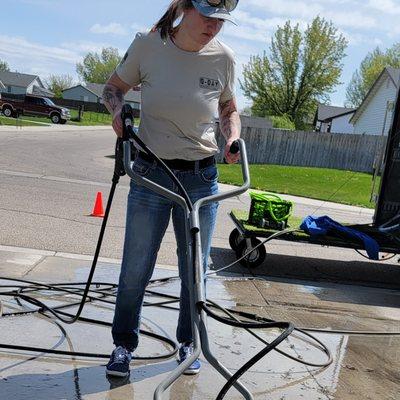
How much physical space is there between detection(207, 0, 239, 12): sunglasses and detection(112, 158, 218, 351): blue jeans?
0.85 metres

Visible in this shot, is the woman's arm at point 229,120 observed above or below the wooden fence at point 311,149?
above

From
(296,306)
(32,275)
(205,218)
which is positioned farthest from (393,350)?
(32,275)

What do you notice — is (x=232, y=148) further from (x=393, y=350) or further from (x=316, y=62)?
(x=316, y=62)

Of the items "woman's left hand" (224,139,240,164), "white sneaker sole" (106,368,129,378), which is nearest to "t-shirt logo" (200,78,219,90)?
"woman's left hand" (224,139,240,164)

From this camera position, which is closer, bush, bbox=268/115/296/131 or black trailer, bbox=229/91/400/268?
black trailer, bbox=229/91/400/268

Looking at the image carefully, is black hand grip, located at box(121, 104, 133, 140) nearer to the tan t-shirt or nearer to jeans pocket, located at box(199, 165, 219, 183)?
the tan t-shirt

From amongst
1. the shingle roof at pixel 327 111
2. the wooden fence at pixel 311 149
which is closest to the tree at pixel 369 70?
the shingle roof at pixel 327 111

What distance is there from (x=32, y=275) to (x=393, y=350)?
3.15 m

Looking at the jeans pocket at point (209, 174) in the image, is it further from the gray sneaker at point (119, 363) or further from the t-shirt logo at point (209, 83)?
the gray sneaker at point (119, 363)

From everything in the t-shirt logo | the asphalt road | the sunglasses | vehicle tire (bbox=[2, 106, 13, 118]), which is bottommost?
vehicle tire (bbox=[2, 106, 13, 118])

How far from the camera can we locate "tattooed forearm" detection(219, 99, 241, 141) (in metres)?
3.55

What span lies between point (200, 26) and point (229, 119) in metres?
0.64

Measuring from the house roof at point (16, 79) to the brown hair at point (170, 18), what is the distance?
102 metres

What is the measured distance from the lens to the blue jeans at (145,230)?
3.34 metres
